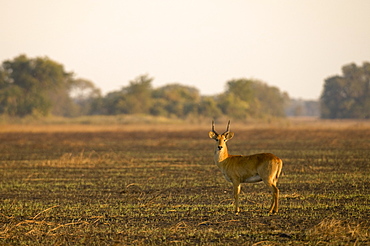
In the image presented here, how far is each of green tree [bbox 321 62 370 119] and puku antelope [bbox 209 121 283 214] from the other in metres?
76.1

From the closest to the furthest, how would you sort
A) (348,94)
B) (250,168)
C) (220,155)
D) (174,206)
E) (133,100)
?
1. (250,168)
2. (220,155)
3. (174,206)
4. (133,100)
5. (348,94)

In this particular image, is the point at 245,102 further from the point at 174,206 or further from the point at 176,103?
the point at 174,206

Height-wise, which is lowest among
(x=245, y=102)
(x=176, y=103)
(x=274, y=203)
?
(x=274, y=203)

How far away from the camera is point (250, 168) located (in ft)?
34.5

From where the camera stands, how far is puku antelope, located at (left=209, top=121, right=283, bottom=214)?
10.3 m

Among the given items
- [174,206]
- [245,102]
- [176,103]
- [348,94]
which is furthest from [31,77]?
[174,206]

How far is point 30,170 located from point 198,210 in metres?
9.91

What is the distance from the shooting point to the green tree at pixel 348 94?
84375mm

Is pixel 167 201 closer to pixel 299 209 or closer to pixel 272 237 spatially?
pixel 299 209

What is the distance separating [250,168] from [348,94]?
263ft

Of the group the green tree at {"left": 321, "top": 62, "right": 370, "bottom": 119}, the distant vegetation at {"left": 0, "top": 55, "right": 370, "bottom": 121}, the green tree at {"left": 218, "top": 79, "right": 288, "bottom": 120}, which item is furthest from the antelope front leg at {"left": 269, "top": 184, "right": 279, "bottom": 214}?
the green tree at {"left": 321, "top": 62, "right": 370, "bottom": 119}

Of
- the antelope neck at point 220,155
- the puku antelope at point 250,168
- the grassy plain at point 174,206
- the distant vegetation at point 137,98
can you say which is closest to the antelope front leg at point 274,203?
the puku antelope at point 250,168

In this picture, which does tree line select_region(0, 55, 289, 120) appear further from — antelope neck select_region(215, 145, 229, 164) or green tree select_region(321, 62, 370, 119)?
antelope neck select_region(215, 145, 229, 164)

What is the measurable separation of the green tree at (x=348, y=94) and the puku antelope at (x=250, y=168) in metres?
76.1
